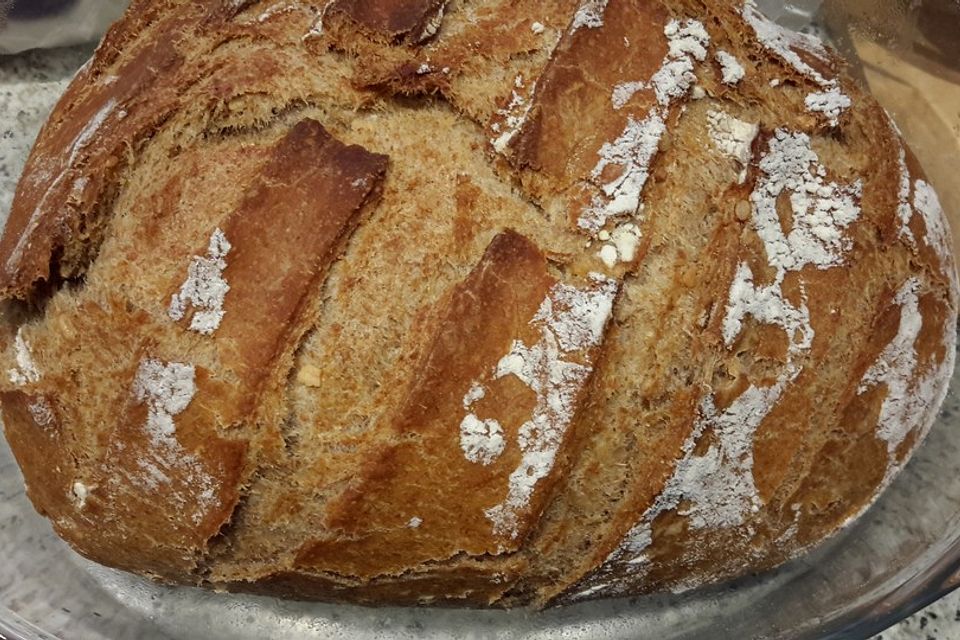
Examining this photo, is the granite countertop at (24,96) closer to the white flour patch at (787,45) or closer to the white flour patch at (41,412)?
the white flour patch at (41,412)

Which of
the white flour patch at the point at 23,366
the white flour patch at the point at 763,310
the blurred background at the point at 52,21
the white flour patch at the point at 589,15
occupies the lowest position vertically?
the white flour patch at the point at 23,366

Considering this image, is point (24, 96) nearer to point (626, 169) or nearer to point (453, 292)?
point (453, 292)

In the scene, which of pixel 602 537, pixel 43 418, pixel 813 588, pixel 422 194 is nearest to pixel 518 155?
pixel 422 194

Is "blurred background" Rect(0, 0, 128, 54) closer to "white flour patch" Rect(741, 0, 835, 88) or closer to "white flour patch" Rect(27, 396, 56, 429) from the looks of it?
"white flour patch" Rect(27, 396, 56, 429)

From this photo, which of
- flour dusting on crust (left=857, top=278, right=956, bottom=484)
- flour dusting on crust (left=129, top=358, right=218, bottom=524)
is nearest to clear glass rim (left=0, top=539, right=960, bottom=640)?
flour dusting on crust (left=857, top=278, right=956, bottom=484)

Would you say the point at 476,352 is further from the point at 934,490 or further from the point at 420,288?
the point at 934,490

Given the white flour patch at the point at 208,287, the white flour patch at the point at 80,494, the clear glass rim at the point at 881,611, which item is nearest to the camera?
the white flour patch at the point at 208,287

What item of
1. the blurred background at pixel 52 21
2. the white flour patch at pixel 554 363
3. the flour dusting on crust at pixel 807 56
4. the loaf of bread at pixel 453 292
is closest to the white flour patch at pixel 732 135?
the loaf of bread at pixel 453 292

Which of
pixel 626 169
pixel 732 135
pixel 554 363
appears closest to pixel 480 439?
pixel 554 363
